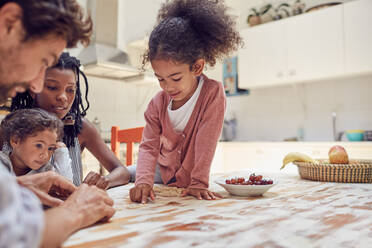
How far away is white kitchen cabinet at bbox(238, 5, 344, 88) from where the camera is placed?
10.1ft

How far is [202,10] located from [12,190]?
98cm

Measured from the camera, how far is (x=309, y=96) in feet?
A: 11.8

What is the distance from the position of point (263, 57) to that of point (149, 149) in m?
2.76

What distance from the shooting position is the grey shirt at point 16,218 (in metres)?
0.33

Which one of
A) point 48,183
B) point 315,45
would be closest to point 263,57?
point 315,45

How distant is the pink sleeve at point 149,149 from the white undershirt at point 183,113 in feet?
0.20

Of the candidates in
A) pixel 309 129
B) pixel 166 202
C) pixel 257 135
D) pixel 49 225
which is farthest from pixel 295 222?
pixel 257 135

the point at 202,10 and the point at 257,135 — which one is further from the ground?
the point at 202,10

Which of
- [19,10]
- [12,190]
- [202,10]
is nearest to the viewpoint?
[12,190]

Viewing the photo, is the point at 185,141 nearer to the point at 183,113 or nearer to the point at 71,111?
the point at 183,113

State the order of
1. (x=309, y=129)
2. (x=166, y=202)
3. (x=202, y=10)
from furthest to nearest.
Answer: (x=309, y=129)
(x=202, y=10)
(x=166, y=202)

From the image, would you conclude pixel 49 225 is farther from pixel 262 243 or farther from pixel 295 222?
pixel 295 222

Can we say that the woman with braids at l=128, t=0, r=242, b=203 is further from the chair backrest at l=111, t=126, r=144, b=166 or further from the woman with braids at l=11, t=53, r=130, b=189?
the chair backrest at l=111, t=126, r=144, b=166

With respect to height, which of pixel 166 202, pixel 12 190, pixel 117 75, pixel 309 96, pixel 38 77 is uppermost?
pixel 117 75
